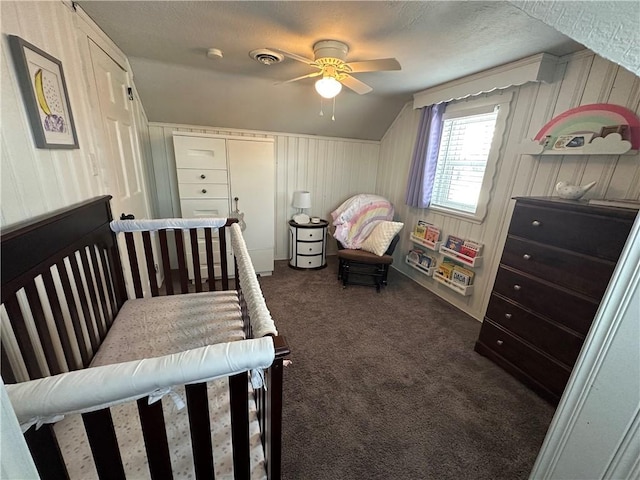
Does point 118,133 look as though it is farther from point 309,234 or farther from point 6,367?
point 309,234

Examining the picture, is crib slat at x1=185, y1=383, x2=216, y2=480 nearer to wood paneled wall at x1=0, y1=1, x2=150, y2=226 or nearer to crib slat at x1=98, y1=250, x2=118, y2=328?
wood paneled wall at x1=0, y1=1, x2=150, y2=226

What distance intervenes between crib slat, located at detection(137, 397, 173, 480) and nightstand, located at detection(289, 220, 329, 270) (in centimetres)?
267

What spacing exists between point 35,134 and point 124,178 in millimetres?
1103

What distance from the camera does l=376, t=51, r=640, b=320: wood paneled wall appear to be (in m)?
1.57

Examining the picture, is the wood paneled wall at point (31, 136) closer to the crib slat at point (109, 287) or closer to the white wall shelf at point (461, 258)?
the crib slat at point (109, 287)

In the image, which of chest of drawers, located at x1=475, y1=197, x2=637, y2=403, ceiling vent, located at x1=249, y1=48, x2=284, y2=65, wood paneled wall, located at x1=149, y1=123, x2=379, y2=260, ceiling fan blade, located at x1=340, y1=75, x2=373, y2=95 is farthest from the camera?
wood paneled wall, located at x1=149, y1=123, x2=379, y2=260

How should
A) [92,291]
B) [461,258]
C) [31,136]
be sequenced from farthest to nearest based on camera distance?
[461,258] < [92,291] < [31,136]

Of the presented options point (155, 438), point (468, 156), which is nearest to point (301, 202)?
point (468, 156)

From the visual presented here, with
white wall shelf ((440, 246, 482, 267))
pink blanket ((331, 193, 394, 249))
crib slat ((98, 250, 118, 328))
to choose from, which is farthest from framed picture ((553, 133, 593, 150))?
crib slat ((98, 250, 118, 328))

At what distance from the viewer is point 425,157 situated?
9.32 ft

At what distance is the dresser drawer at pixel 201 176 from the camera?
264 centimetres

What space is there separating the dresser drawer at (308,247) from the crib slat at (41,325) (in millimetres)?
2500

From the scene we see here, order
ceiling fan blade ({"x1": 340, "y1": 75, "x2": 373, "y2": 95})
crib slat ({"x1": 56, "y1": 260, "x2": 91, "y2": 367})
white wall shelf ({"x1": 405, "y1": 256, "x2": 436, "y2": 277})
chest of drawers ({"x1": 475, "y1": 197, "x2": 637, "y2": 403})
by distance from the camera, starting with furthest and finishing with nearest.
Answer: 1. white wall shelf ({"x1": 405, "y1": 256, "x2": 436, "y2": 277})
2. ceiling fan blade ({"x1": 340, "y1": 75, "x2": 373, "y2": 95})
3. chest of drawers ({"x1": 475, "y1": 197, "x2": 637, "y2": 403})
4. crib slat ({"x1": 56, "y1": 260, "x2": 91, "y2": 367})

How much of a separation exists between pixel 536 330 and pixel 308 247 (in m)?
2.31
